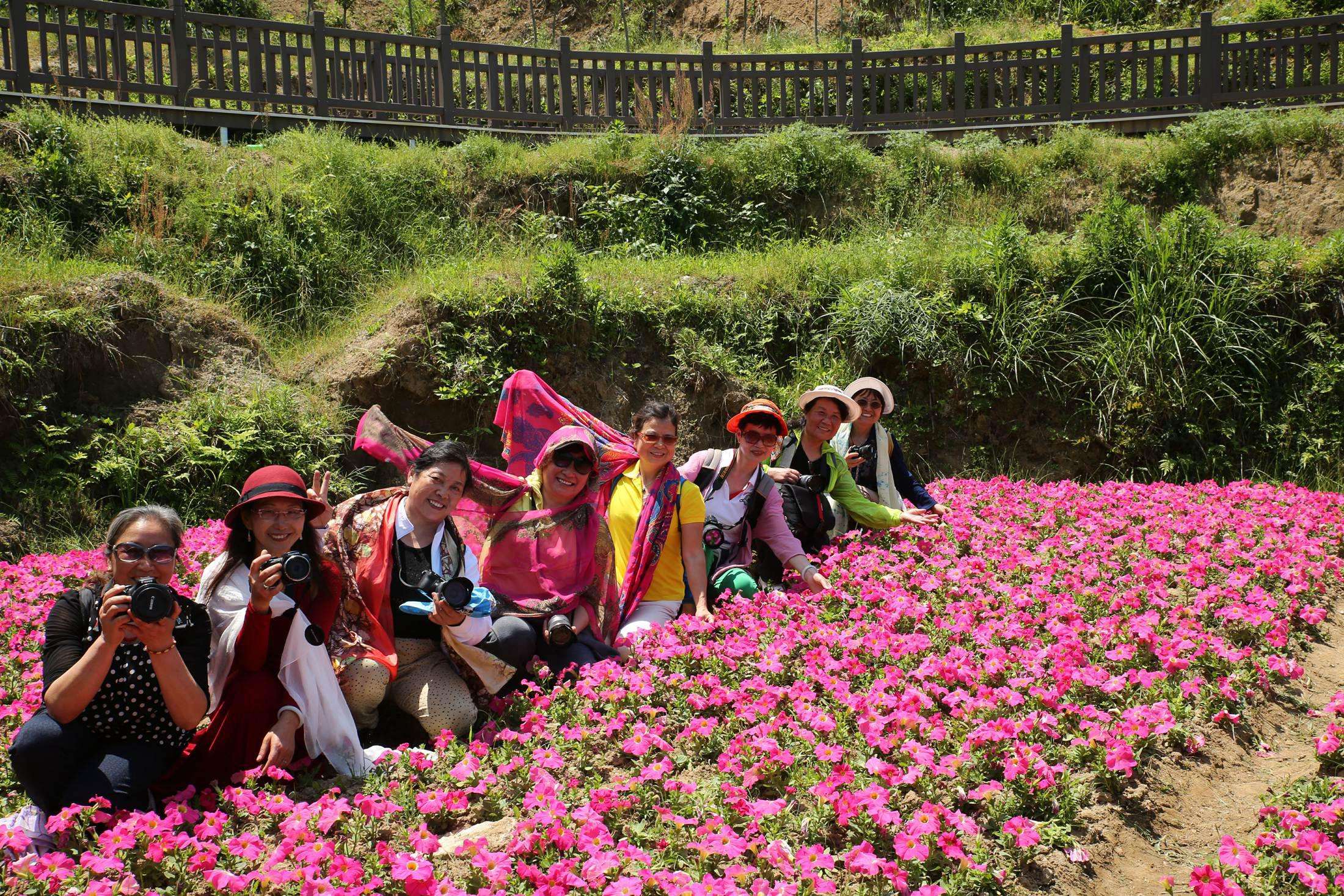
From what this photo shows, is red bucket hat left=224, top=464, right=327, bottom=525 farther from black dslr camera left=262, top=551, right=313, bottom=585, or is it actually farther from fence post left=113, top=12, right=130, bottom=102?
fence post left=113, top=12, right=130, bottom=102

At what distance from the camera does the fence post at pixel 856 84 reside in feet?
43.7

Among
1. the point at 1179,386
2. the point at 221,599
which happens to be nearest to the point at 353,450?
the point at 221,599

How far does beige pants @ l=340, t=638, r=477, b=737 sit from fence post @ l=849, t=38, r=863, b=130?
35.6 ft

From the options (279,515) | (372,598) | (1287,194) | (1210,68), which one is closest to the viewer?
(279,515)

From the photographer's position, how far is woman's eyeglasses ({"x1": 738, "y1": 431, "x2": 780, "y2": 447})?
5.56 m

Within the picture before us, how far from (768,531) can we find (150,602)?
3.36 meters

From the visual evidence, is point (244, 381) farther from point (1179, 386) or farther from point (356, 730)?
point (1179, 386)

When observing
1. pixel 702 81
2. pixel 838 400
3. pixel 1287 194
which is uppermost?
pixel 702 81

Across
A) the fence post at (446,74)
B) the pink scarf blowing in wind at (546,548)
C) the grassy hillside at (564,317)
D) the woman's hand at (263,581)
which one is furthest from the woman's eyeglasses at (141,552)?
the fence post at (446,74)

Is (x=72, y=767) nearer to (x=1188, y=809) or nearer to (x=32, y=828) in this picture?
(x=32, y=828)

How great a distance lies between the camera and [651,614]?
519 centimetres

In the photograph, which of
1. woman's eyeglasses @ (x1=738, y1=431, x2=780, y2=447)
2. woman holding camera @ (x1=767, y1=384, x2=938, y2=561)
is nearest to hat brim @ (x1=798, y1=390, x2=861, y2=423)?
woman holding camera @ (x1=767, y1=384, x2=938, y2=561)

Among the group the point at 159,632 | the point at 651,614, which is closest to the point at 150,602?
the point at 159,632

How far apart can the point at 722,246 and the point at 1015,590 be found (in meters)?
7.06
